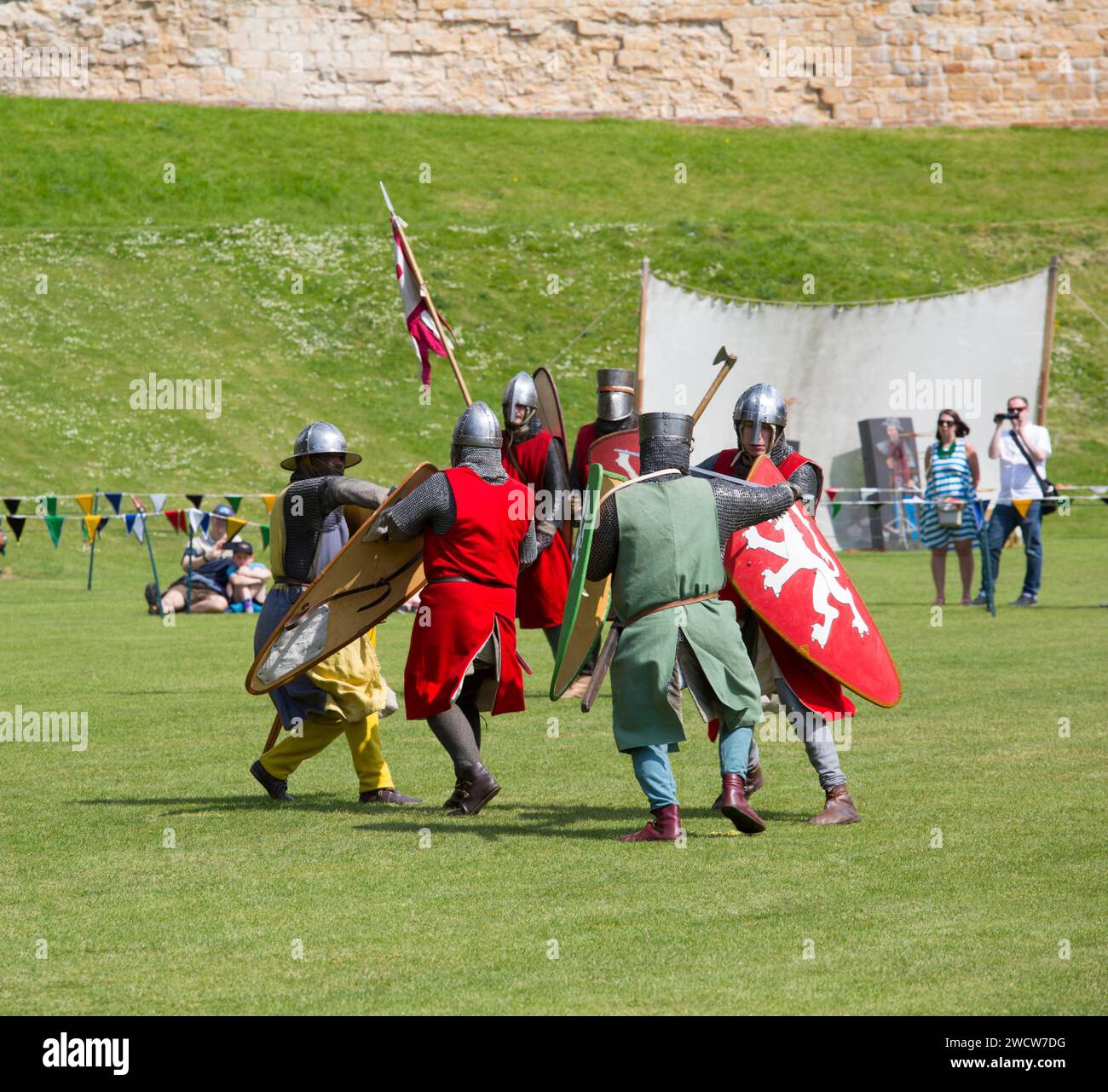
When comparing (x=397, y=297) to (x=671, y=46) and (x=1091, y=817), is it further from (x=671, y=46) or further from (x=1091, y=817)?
(x=1091, y=817)

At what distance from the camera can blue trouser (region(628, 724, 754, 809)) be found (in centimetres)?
591

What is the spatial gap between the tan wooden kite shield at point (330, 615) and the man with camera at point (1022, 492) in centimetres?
856

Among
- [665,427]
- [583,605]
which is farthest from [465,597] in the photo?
[665,427]

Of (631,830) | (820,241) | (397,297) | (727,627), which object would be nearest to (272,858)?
(631,830)

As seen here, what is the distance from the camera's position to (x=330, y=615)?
22.2ft

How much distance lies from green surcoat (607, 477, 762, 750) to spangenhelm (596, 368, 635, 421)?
3464mm

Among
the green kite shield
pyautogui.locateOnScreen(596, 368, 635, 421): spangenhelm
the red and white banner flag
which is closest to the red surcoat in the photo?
the green kite shield

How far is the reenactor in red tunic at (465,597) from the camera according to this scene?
6.50m

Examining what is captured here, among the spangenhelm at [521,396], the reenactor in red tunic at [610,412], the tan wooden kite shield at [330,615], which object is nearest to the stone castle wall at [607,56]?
the reenactor in red tunic at [610,412]

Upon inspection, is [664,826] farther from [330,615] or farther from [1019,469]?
[1019,469]

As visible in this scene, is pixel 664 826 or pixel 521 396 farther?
pixel 521 396

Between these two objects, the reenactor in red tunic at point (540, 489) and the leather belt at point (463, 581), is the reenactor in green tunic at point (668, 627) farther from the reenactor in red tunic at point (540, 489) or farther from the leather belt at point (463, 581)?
the reenactor in red tunic at point (540, 489)

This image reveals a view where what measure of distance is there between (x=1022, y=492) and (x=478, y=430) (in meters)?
9.29

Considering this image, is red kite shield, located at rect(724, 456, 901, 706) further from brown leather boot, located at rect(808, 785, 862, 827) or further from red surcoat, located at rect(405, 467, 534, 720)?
red surcoat, located at rect(405, 467, 534, 720)
